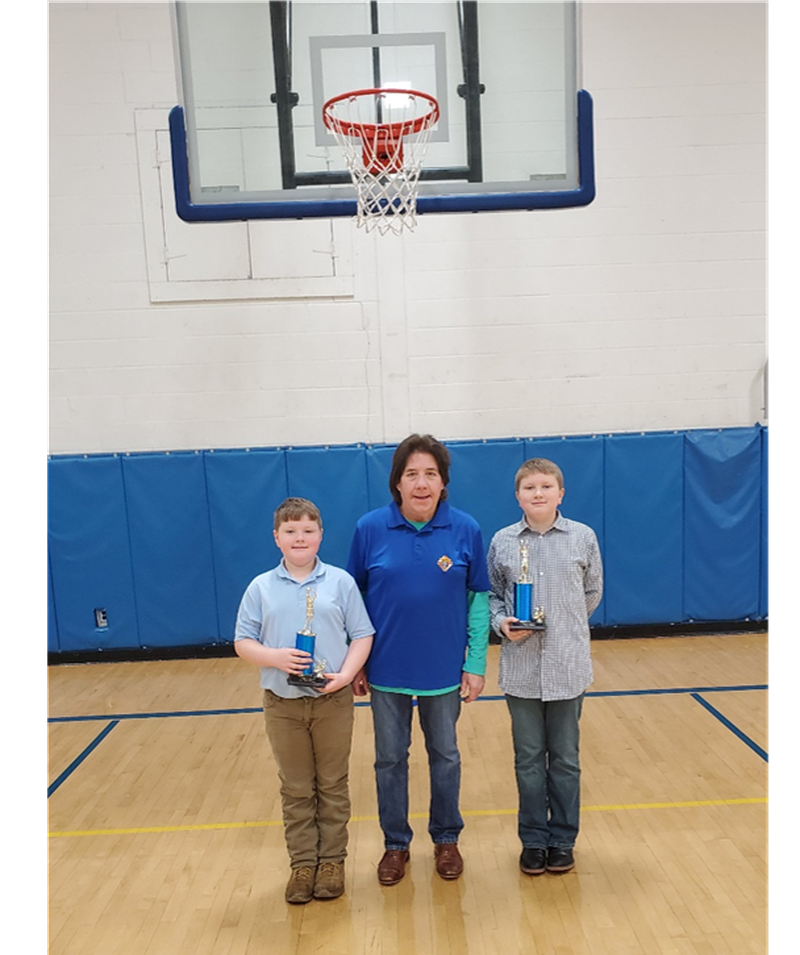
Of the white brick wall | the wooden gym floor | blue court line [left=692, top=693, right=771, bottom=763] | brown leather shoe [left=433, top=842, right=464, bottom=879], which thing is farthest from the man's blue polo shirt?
the white brick wall

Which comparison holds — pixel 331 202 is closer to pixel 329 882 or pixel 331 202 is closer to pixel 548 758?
pixel 548 758

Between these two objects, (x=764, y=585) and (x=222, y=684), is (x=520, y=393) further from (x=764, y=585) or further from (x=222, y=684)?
(x=222, y=684)

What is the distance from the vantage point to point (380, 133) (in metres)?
4.64

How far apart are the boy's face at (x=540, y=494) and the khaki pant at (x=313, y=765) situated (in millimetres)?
1114

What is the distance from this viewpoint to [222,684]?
646 cm

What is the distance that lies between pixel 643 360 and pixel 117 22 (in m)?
5.50

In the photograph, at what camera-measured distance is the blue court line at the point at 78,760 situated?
15.5 ft

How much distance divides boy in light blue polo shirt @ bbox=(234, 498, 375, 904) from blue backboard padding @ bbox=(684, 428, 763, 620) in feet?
15.2

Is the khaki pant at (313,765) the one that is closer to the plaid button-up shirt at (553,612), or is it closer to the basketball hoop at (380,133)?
the plaid button-up shirt at (553,612)

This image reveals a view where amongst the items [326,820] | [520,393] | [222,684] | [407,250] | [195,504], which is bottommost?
[222,684]

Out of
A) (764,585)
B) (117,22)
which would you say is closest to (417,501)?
(764,585)

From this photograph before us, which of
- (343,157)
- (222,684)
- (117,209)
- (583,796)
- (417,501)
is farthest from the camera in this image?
(117,209)

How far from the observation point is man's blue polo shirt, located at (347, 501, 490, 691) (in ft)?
10.9

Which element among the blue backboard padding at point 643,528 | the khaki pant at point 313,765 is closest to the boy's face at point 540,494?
the khaki pant at point 313,765
